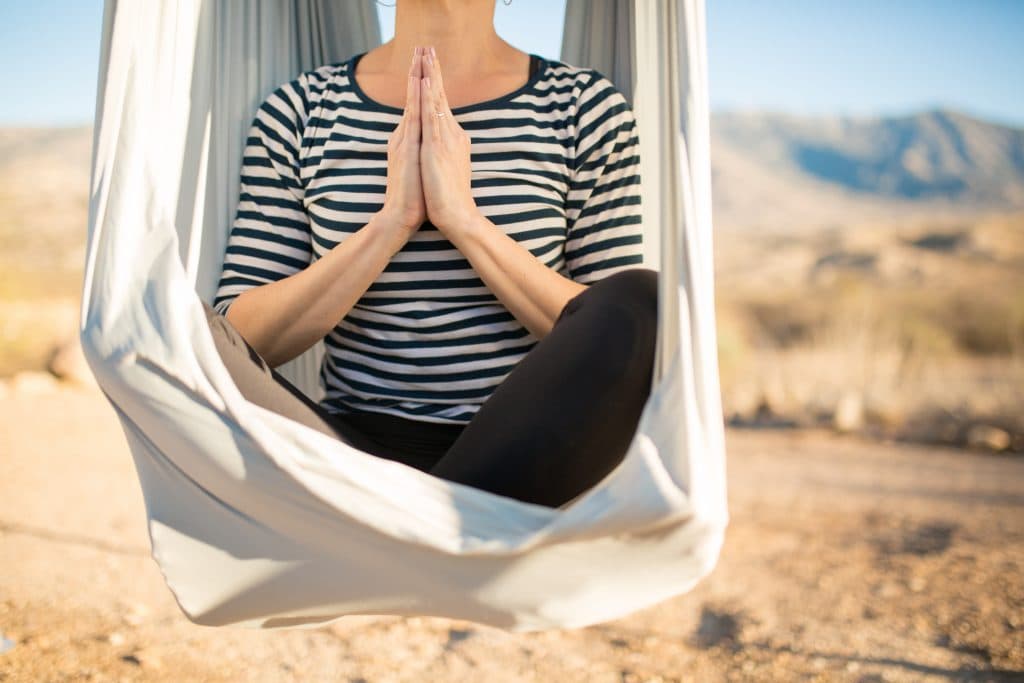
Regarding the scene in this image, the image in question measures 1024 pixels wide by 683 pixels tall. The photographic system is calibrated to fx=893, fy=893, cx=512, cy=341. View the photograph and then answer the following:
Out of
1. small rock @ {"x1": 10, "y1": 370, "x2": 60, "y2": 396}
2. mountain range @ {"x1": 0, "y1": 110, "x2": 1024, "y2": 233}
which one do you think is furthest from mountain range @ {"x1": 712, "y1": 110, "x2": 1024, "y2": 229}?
small rock @ {"x1": 10, "y1": 370, "x2": 60, "y2": 396}

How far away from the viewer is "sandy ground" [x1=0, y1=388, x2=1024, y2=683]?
2150 mm

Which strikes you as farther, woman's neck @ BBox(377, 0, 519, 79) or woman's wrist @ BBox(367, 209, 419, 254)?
woman's neck @ BBox(377, 0, 519, 79)

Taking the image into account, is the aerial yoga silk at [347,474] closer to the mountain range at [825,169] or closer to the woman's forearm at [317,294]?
the woman's forearm at [317,294]

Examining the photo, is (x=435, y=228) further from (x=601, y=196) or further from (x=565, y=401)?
(x=565, y=401)

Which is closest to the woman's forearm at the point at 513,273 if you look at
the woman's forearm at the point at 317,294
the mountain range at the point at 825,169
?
the woman's forearm at the point at 317,294

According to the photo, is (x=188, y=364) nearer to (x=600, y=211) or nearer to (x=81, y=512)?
(x=600, y=211)

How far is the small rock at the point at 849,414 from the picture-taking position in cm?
581

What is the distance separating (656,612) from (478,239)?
5.94ft

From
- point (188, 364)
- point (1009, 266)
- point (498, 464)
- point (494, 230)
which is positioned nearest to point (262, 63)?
point (494, 230)

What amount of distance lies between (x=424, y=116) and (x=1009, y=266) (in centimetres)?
1531

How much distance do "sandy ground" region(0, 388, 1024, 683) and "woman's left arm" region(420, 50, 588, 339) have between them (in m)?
1.21

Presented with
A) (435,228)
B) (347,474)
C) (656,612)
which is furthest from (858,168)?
(347,474)

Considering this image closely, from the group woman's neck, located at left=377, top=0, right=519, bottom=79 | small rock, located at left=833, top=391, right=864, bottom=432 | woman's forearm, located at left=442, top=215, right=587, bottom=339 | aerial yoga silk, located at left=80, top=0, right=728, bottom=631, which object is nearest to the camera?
aerial yoga silk, located at left=80, top=0, right=728, bottom=631

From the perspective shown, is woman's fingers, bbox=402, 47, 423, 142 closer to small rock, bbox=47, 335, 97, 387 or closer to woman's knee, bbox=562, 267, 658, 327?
woman's knee, bbox=562, 267, 658, 327
